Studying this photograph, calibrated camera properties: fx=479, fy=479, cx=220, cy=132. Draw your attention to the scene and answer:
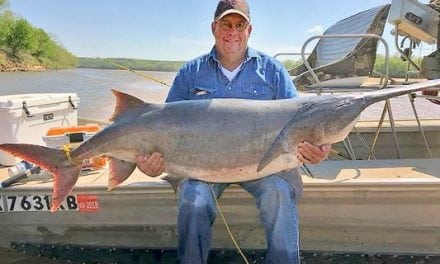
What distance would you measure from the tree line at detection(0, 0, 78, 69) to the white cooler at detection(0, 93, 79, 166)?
44.6 m

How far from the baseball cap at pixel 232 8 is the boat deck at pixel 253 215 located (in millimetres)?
1058

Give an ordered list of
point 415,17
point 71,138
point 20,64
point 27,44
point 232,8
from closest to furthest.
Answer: point 232,8 < point 71,138 < point 415,17 < point 20,64 < point 27,44

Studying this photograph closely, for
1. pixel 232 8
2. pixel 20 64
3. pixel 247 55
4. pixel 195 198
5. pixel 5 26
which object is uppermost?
pixel 5 26

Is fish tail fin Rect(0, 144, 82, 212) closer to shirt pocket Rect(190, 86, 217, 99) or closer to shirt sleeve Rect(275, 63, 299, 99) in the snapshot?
shirt pocket Rect(190, 86, 217, 99)

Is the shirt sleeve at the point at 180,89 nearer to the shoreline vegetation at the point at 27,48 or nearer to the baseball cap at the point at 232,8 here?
the baseball cap at the point at 232,8

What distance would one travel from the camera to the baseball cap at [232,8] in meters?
2.86

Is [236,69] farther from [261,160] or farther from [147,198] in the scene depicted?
[147,198]

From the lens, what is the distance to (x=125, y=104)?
8.71ft

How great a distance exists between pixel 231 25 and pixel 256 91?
1.42 feet

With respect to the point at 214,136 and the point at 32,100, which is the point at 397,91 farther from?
the point at 32,100

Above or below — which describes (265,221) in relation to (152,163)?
below

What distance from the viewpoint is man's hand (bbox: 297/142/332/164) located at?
2.43 metres

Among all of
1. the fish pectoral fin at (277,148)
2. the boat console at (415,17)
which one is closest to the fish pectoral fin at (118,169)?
the fish pectoral fin at (277,148)

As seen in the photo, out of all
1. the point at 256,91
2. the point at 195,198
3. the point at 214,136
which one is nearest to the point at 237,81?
the point at 256,91
